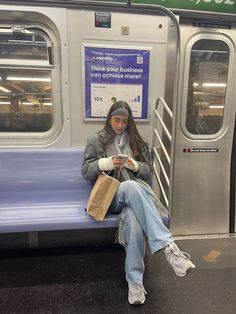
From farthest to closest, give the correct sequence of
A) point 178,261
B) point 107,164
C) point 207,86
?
1. point 207,86
2. point 107,164
3. point 178,261

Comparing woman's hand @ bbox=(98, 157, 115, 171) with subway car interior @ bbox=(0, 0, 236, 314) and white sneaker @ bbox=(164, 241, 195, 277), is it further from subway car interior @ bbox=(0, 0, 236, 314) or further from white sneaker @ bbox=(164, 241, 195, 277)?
white sneaker @ bbox=(164, 241, 195, 277)

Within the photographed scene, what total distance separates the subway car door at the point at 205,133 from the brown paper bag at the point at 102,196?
3.62ft

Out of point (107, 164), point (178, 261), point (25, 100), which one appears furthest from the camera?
point (25, 100)

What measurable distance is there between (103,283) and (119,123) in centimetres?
139

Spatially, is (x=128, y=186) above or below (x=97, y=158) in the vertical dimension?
below

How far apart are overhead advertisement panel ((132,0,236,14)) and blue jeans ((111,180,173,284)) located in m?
1.77

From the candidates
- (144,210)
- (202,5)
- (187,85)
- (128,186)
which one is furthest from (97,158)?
(202,5)

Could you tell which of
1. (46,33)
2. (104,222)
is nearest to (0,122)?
(46,33)

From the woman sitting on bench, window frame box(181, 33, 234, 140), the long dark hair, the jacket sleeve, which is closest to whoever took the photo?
the woman sitting on bench

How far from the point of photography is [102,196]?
2156 millimetres

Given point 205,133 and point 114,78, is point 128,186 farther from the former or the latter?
point 205,133

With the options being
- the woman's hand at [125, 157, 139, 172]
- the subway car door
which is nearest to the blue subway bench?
the woman's hand at [125, 157, 139, 172]

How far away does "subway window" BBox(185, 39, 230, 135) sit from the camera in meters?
2.88

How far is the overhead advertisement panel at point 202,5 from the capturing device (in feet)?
8.52
